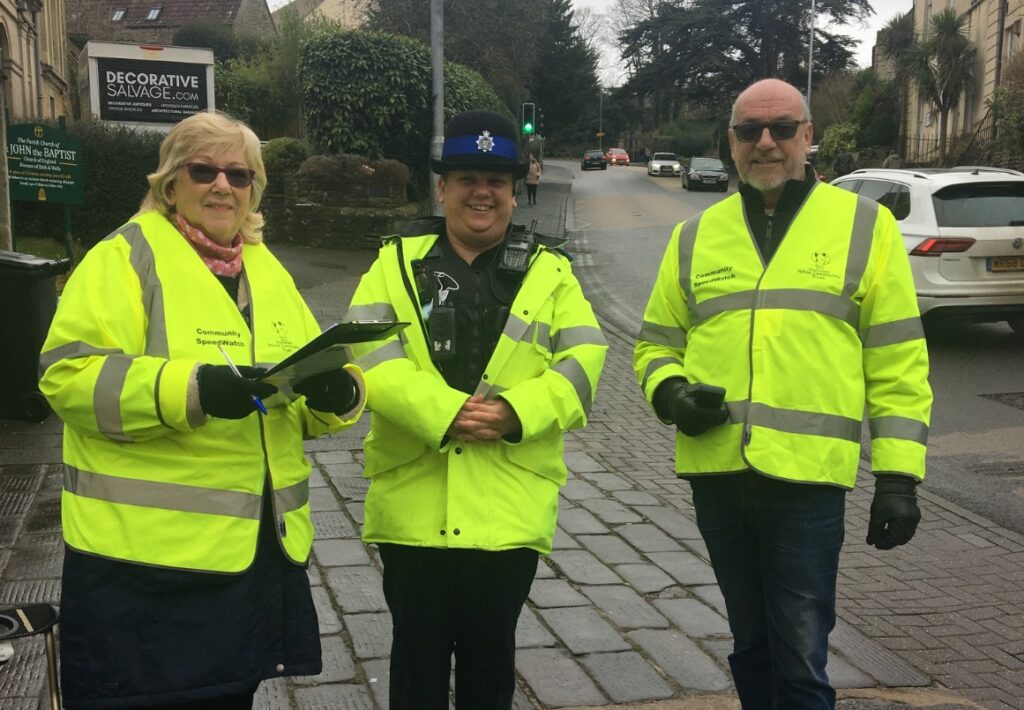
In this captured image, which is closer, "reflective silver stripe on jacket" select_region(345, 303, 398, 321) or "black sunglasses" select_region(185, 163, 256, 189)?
"black sunglasses" select_region(185, 163, 256, 189)

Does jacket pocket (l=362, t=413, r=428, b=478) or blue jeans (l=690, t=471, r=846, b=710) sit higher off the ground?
jacket pocket (l=362, t=413, r=428, b=478)

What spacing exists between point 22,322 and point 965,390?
25.1 feet

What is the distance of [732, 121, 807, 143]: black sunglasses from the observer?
9.74 ft

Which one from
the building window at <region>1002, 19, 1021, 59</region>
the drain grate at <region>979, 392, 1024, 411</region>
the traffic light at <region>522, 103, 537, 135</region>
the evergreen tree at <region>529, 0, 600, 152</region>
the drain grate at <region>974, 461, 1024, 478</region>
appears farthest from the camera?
the evergreen tree at <region>529, 0, 600, 152</region>

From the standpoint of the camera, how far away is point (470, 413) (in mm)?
2658

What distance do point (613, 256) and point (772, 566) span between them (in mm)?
17563

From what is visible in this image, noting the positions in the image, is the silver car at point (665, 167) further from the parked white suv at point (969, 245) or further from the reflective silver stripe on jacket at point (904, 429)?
the reflective silver stripe on jacket at point (904, 429)

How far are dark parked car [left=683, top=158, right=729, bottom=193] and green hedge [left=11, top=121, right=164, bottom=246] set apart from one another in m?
28.0

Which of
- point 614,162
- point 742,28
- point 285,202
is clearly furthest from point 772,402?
point 614,162

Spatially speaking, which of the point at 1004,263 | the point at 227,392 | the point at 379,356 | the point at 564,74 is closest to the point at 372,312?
the point at 379,356

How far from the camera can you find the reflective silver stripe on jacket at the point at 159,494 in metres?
2.37

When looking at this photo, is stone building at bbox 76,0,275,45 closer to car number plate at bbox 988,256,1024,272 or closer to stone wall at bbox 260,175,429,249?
stone wall at bbox 260,175,429,249

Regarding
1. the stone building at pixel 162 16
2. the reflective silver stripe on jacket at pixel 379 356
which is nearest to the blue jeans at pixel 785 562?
the reflective silver stripe on jacket at pixel 379 356

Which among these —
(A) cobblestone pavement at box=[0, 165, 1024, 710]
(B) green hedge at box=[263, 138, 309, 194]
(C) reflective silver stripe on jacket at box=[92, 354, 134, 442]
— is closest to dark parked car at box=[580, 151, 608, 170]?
(B) green hedge at box=[263, 138, 309, 194]
